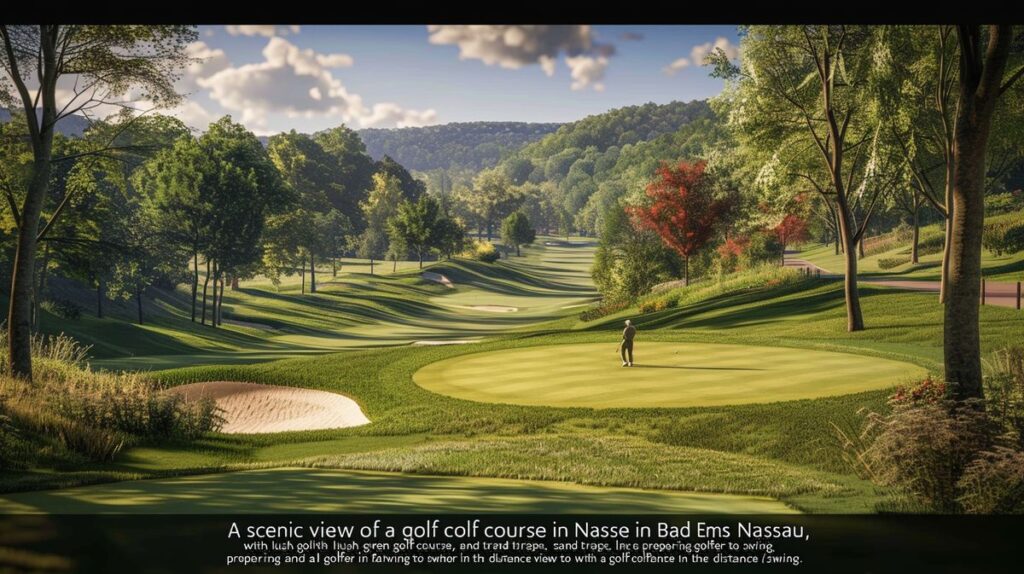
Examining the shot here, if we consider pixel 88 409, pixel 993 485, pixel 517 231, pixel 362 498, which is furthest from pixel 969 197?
A: pixel 517 231

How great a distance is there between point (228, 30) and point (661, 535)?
9.75m

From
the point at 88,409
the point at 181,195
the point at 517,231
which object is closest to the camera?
the point at 88,409

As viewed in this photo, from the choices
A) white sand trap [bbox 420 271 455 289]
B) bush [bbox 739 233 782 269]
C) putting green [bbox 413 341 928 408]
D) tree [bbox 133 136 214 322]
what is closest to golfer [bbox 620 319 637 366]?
putting green [bbox 413 341 928 408]

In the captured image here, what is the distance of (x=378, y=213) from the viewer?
27281mm

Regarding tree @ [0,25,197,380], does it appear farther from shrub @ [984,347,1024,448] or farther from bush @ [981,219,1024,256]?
→ bush @ [981,219,1024,256]

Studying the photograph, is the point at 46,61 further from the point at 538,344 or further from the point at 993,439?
the point at 993,439

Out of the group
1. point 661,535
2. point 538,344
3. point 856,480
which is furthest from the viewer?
point 538,344

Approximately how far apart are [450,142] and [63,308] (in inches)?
385

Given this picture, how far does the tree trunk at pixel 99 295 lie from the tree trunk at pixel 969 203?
12778mm

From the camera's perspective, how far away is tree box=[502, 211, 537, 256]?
109 feet

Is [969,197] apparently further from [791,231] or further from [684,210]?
[791,231]

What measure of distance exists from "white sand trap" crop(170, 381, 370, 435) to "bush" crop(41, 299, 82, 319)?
2.98 m

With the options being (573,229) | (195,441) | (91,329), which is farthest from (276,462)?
(573,229)

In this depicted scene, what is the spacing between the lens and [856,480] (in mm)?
8016
